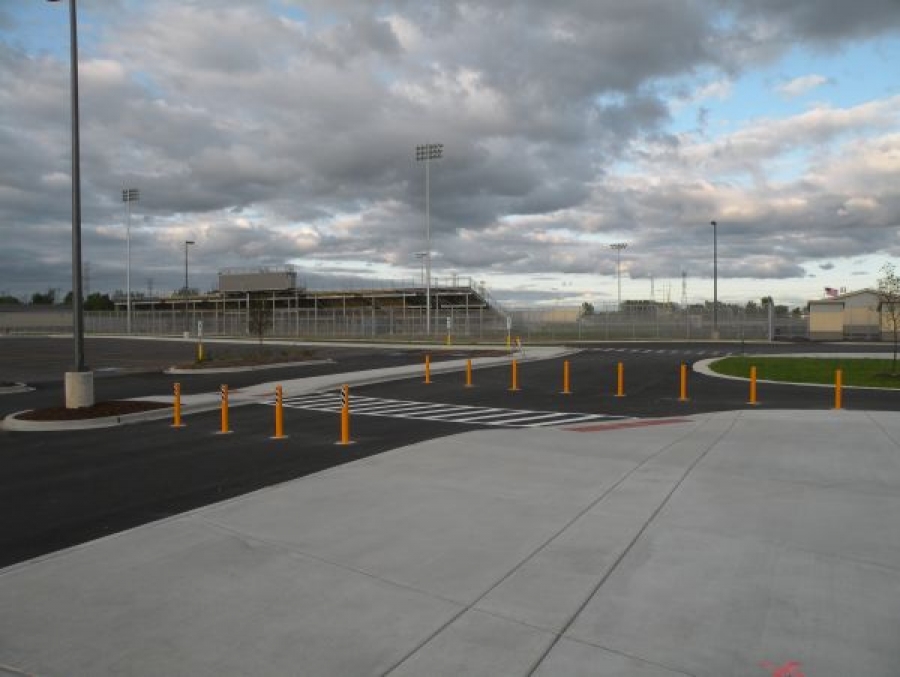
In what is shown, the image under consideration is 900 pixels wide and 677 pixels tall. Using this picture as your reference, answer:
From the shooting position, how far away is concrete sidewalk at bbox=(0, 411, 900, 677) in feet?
13.6

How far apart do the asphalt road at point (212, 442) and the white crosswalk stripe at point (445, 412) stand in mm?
410

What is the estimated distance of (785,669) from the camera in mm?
3967

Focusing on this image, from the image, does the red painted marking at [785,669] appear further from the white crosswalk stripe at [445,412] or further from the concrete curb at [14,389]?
the concrete curb at [14,389]

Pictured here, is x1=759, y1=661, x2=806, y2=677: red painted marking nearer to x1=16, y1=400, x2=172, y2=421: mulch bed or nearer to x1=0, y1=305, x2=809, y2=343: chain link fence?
x1=16, y1=400, x2=172, y2=421: mulch bed

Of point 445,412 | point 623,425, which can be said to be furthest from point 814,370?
point 445,412

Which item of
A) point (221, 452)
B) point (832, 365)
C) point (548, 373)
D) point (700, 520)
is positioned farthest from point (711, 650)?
point (832, 365)

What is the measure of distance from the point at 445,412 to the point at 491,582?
35.2 feet

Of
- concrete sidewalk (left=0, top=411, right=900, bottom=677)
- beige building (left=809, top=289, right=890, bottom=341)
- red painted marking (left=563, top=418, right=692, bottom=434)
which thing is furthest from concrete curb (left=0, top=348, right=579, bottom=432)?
beige building (left=809, top=289, right=890, bottom=341)

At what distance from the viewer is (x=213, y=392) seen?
20234 millimetres

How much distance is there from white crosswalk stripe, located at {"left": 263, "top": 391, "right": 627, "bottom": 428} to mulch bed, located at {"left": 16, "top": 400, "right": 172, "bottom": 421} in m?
3.19

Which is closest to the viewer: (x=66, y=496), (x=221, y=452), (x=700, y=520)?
(x=700, y=520)

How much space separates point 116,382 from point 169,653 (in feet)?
72.0

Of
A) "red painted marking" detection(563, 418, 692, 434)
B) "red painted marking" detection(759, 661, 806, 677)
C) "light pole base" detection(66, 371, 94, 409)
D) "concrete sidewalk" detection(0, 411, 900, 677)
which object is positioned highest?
"light pole base" detection(66, 371, 94, 409)

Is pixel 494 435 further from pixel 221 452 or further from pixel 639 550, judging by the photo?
pixel 639 550
